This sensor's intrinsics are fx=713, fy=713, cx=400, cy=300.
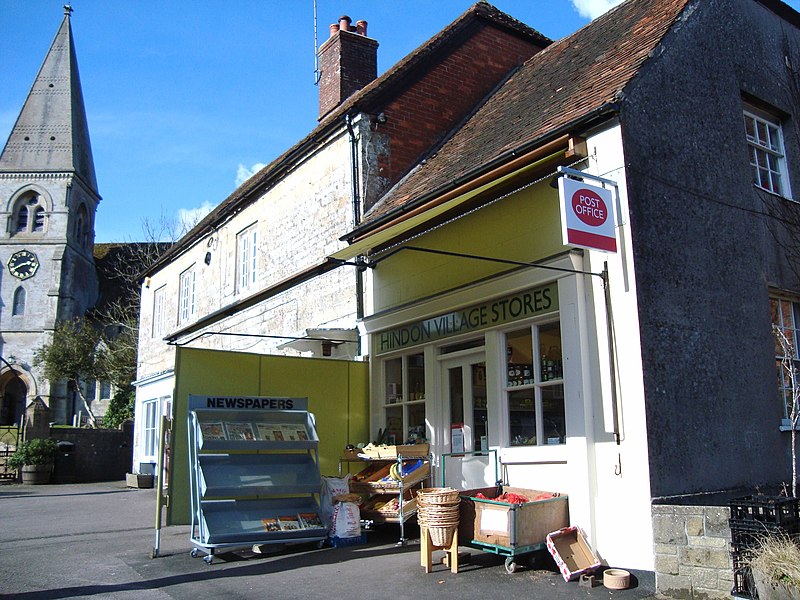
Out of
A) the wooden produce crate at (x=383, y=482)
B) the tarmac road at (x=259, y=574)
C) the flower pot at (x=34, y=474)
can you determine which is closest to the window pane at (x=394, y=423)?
the wooden produce crate at (x=383, y=482)

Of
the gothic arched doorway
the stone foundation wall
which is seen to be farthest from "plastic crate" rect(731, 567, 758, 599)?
the gothic arched doorway

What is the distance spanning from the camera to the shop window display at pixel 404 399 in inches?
416

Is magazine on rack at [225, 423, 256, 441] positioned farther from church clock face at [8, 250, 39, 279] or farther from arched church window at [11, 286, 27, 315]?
church clock face at [8, 250, 39, 279]

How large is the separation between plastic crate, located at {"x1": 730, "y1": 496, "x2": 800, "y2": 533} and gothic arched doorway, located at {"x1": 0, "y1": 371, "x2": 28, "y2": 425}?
58.2m

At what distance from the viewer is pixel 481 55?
46.9ft

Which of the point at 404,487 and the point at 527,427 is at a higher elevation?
the point at 527,427

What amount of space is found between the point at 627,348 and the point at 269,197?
1040 centimetres

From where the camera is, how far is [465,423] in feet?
31.3

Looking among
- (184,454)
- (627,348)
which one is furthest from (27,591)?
(627,348)

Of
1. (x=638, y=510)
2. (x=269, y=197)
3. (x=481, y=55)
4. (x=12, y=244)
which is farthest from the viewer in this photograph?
(x=12, y=244)

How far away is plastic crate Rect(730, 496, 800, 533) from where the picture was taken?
18.7 feet

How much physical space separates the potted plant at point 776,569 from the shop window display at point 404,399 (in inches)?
207

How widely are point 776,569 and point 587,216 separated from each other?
3409 millimetres

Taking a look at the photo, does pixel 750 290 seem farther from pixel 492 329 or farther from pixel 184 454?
pixel 184 454
